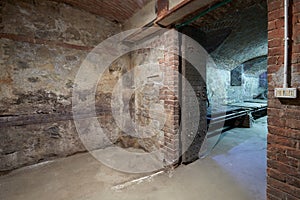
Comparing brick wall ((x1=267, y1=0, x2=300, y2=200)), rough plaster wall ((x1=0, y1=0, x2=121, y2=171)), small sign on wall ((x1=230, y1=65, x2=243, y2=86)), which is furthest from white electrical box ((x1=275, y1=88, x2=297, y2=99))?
small sign on wall ((x1=230, y1=65, x2=243, y2=86))

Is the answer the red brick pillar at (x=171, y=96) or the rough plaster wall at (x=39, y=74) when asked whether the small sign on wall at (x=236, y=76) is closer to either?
the red brick pillar at (x=171, y=96)

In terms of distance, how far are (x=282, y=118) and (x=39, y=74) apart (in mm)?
3010

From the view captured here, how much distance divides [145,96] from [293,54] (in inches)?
79.9

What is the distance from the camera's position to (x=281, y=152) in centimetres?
118

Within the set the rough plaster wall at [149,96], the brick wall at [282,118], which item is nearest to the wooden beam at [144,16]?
the rough plaster wall at [149,96]

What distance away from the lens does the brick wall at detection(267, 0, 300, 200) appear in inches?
43.6

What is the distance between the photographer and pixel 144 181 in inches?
79.4

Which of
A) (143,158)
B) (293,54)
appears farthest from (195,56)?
(143,158)

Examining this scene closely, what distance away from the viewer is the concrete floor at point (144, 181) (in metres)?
1.76

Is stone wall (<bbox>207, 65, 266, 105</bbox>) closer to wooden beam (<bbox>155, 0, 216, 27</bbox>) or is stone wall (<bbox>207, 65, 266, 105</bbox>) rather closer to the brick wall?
wooden beam (<bbox>155, 0, 216, 27</bbox>)

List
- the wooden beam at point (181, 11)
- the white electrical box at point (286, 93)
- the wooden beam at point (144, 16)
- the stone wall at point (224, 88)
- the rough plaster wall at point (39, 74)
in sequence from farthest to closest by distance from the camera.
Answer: the stone wall at point (224, 88) < the rough plaster wall at point (39, 74) < the wooden beam at point (144, 16) < the wooden beam at point (181, 11) < the white electrical box at point (286, 93)

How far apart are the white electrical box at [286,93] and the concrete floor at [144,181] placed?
116 cm

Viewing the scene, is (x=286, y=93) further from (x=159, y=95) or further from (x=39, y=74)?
(x=39, y=74)

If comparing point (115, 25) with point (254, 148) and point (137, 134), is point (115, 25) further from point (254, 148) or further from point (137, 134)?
point (254, 148)
